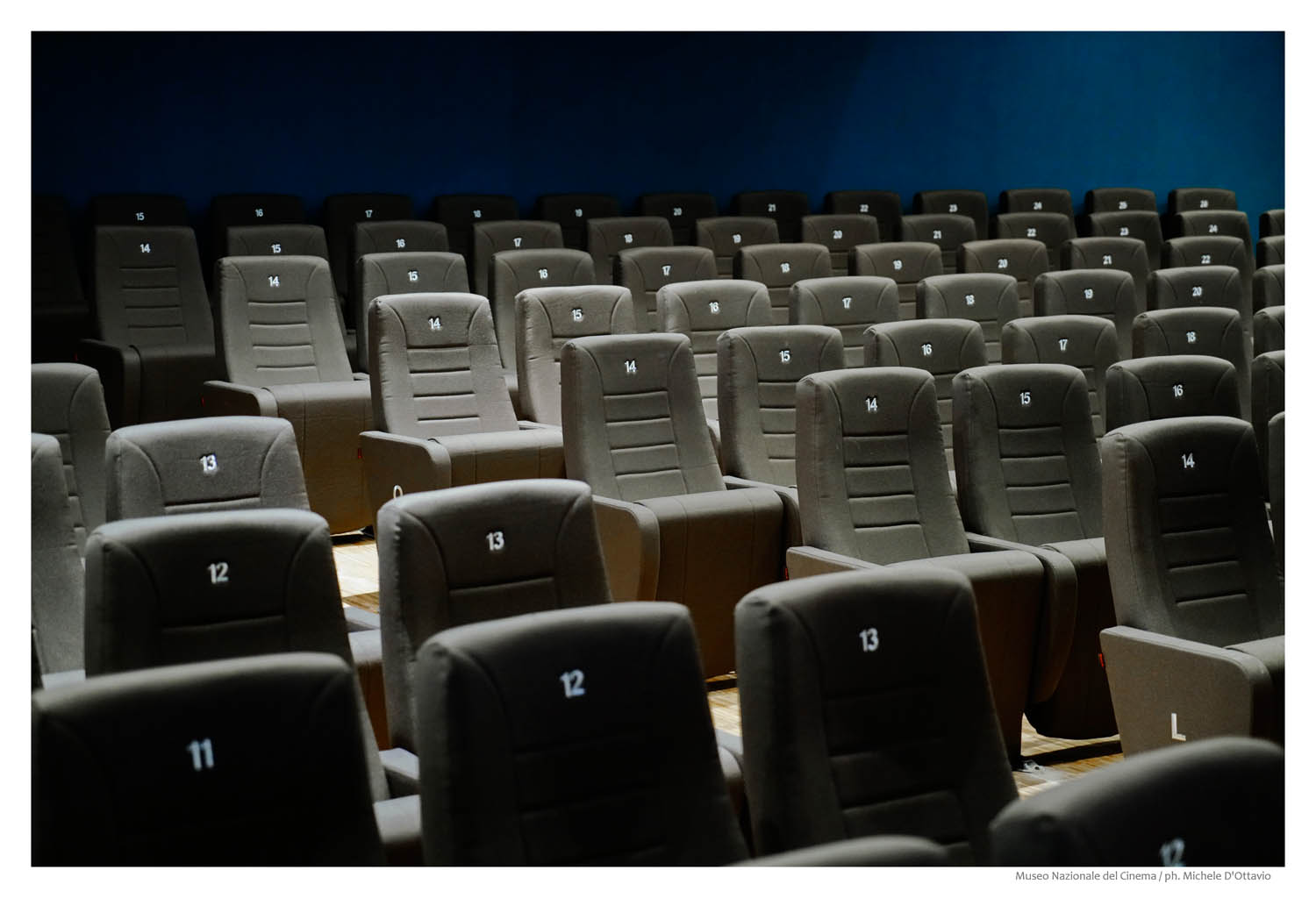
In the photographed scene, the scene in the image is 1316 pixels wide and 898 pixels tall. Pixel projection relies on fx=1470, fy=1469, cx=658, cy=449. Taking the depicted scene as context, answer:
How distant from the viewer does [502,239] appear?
20.4 ft

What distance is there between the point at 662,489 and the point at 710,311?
1.13m

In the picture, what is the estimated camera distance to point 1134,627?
2.88 m

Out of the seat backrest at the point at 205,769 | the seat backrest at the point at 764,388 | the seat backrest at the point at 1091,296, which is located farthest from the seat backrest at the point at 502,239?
the seat backrest at the point at 205,769

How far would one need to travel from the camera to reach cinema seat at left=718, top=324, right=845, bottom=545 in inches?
156

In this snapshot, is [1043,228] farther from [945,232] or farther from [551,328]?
[551,328]

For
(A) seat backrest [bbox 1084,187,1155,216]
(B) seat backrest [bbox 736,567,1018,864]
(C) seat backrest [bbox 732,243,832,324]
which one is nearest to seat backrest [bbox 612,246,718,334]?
(C) seat backrest [bbox 732,243,832,324]

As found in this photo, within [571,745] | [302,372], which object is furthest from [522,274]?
[571,745]

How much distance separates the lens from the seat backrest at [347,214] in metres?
6.55

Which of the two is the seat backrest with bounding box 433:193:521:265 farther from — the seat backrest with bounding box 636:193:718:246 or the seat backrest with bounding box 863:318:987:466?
the seat backrest with bounding box 863:318:987:466

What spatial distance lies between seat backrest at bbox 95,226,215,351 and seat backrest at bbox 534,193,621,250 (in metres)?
1.94

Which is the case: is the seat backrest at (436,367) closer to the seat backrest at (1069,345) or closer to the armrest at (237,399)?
the armrest at (237,399)

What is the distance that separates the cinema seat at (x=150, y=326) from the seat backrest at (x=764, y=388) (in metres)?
2.18

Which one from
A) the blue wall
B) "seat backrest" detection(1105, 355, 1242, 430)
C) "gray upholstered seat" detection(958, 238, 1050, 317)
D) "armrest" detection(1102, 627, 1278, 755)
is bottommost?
"armrest" detection(1102, 627, 1278, 755)
